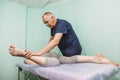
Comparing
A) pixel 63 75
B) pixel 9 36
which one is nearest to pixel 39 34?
pixel 9 36

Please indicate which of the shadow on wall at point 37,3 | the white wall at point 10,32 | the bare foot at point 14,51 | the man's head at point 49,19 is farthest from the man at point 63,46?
the shadow on wall at point 37,3

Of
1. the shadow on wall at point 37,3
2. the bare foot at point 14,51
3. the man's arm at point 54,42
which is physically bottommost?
the bare foot at point 14,51

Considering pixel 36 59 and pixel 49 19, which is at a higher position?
pixel 49 19

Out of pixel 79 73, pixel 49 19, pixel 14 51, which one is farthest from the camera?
pixel 49 19

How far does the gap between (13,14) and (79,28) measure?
87 centimetres

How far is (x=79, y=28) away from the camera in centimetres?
190

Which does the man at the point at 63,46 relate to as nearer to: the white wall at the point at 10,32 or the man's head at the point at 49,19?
the man's head at the point at 49,19

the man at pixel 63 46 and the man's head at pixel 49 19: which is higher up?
the man's head at pixel 49 19

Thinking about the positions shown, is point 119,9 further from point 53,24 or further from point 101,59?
point 53,24

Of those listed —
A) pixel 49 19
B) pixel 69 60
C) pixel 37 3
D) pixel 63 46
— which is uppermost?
pixel 37 3

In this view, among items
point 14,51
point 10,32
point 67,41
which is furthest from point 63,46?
point 10,32

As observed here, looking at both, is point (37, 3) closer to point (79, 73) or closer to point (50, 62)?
point (50, 62)

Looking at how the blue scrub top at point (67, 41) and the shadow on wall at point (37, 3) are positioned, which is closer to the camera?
the blue scrub top at point (67, 41)

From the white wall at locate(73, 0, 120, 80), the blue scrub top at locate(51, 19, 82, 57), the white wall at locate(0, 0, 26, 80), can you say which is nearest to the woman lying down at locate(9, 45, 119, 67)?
the blue scrub top at locate(51, 19, 82, 57)
